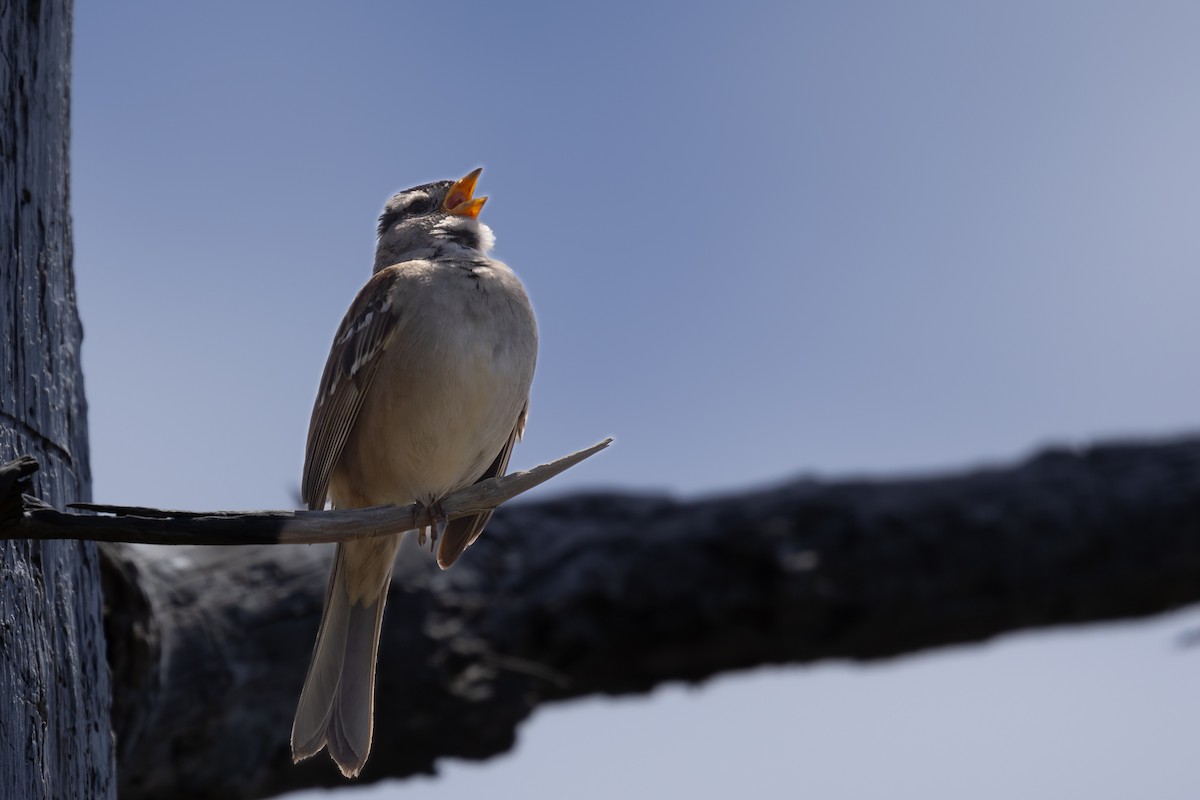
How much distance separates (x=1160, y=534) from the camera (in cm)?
626

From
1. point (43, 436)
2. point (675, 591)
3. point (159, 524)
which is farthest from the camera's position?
point (675, 591)

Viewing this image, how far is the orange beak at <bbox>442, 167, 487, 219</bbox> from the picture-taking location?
17.4 feet

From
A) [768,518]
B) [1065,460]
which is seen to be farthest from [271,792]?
[1065,460]

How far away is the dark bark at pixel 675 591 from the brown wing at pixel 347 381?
93 cm

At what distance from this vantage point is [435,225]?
5262 mm

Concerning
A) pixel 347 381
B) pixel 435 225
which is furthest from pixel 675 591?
pixel 347 381

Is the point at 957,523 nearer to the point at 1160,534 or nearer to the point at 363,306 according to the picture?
the point at 1160,534

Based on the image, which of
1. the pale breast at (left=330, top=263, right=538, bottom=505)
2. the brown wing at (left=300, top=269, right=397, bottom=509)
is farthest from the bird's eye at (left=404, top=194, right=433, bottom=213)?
the pale breast at (left=330, top=263, right=538, bottom=505)

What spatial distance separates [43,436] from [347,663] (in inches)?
56.7

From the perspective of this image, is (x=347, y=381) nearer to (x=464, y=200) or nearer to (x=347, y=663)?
(x=347, y=663)

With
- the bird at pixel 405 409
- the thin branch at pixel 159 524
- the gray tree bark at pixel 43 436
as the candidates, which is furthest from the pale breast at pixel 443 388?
the thin branch at pixel 159 524

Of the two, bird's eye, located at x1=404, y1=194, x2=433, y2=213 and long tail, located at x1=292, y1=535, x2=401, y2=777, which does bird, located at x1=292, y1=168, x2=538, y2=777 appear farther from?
bird's eye, located at x1=404, y1=194, x2=433, y2=213

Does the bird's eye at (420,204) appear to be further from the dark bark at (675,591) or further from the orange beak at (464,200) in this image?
the dark bark at (675,591)

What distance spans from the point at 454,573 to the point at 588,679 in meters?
0.87
